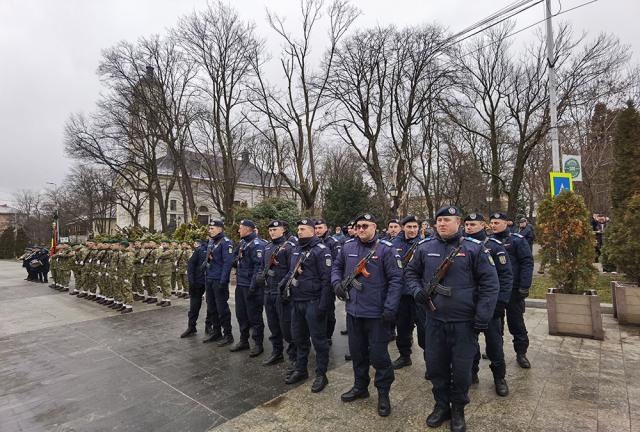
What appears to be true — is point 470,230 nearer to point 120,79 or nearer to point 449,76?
point 449,76

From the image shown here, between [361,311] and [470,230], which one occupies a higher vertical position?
[470,230]

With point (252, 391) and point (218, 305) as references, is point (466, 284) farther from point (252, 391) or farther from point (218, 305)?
point (218, 305)

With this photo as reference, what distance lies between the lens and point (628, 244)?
251 inches

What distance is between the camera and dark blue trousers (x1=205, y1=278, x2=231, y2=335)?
6234 mm

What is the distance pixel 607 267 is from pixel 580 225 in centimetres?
715

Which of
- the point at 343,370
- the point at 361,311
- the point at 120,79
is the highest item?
the point at 120,79

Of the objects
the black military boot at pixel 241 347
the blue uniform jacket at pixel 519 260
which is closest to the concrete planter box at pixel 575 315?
the blue uniform jacket at pixel 519 260

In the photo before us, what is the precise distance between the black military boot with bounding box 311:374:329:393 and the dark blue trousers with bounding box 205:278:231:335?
2486 mm

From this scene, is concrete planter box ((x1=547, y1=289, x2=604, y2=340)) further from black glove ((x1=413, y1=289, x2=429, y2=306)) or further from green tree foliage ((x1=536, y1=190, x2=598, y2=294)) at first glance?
black glove ((x1=413, y1=289, x2=429, y2=306))

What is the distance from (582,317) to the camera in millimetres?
5699

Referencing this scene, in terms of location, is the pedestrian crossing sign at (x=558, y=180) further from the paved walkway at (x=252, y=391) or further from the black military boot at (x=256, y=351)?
the black military boot at (x=256, y=351)

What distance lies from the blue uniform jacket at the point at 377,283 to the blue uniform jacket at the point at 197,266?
3.73 meters

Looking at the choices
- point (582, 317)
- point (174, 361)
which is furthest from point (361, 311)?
point (582, 317)

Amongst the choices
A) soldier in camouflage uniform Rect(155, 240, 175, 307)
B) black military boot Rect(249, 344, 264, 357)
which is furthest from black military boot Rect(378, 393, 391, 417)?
soldier in camouflage uniform Rect(155, 240, 175, 307)
